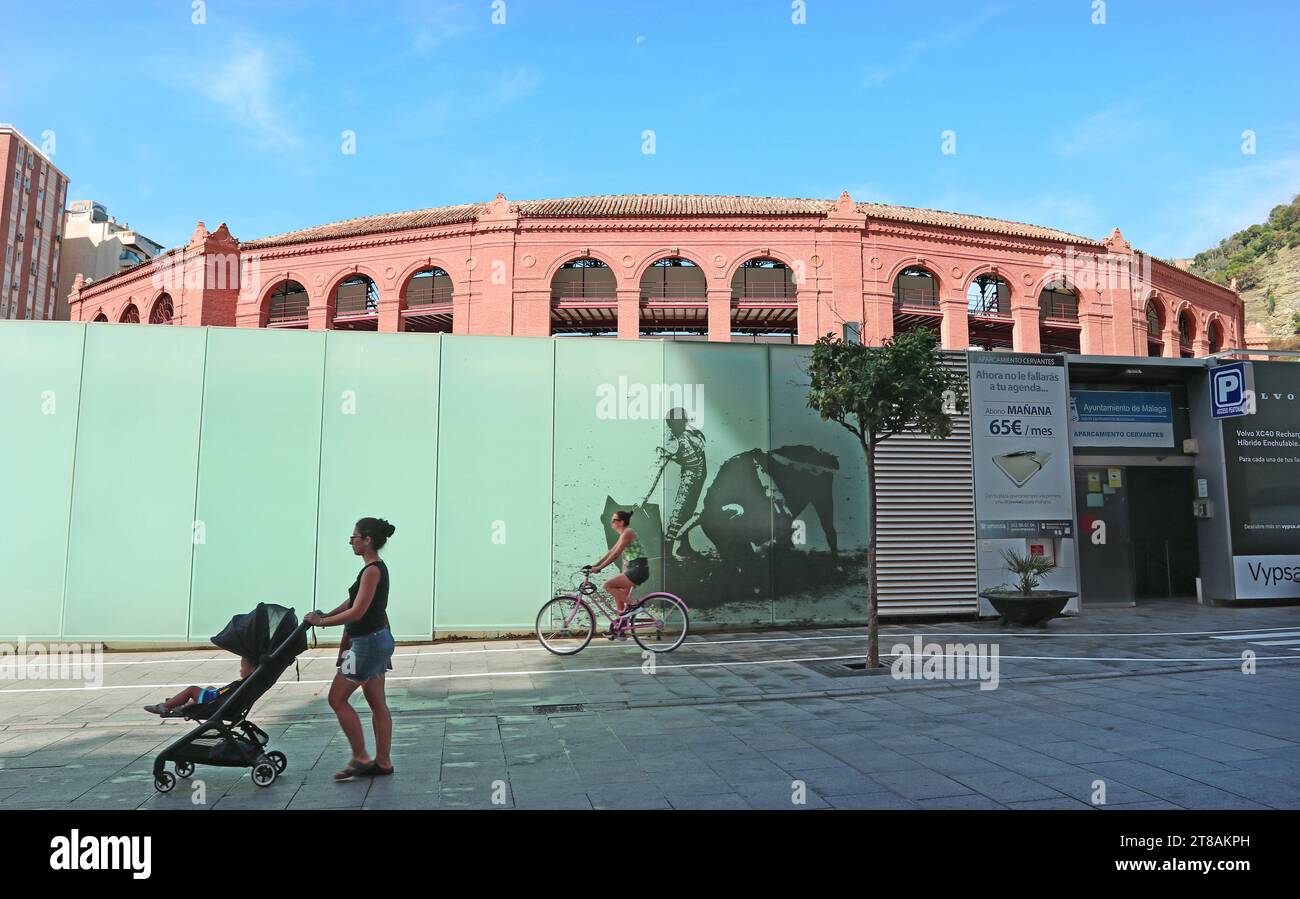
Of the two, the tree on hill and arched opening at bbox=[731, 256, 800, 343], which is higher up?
the tree on hill

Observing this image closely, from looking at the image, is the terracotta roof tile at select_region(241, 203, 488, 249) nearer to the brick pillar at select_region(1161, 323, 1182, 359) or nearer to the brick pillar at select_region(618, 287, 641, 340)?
the brick pillar at select_region(618, 287, 641, 340)

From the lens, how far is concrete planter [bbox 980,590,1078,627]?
1159 cm

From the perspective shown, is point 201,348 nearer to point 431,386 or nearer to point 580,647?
point 431,386

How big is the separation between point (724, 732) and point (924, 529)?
741cm

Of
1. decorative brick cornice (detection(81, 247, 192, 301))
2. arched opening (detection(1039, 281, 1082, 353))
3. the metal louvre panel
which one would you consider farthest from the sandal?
decorative brick cornice (detection(81, 247, 192, 301))

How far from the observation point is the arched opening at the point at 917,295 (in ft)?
112

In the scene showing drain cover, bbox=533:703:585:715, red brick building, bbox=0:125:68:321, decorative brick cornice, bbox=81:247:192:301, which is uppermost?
red brick building, bbox=0:125:68:321

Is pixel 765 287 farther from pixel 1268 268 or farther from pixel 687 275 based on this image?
pixel 1268 268

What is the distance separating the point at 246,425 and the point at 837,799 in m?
9.58

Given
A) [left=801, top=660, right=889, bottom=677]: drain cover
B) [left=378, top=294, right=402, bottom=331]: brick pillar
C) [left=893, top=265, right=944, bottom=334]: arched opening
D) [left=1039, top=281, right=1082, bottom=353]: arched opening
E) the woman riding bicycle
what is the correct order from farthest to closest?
[left=1039, top=281, right=1082, bottom=353]: arched opening
[left=378, top=294, right=402, bottom=331]: brick pillar
[left=893, top=265, right=944, bottom=334]: arched opening
the woman riding bicycle
[left=801, top=660, right=889, bottom=677]: drain cover

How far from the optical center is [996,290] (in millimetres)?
36281

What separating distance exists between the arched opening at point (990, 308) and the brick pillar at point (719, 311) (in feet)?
29.9

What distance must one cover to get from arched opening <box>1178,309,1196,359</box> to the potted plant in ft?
123
